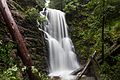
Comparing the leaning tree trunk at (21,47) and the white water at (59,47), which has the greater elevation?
the leaning tree trunk at (21,47)

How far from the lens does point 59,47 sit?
563 inches

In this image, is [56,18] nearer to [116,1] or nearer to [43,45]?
[43,45]

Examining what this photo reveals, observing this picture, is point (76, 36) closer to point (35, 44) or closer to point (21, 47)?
point (35, 44)

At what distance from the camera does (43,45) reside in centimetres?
1223

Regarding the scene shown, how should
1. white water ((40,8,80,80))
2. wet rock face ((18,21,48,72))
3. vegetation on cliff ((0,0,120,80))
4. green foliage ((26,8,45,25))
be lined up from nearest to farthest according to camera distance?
vegetation on cliff ((0,0,120,80))
wet rock face ((18,21,48,72))
green foliage ((26,8,45,25))
white water ((40,8,80,80))

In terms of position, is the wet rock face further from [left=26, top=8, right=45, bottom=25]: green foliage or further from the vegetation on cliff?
[left=26, top=8, right=45, bottom=25]: green foliage

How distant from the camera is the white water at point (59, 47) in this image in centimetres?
1309

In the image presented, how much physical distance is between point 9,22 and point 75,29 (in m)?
10.4

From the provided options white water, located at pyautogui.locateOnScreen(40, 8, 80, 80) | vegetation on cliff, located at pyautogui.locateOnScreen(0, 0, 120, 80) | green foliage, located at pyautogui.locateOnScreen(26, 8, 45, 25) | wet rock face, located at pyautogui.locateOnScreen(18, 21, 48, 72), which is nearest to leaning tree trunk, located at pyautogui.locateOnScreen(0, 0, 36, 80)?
vegetation on cliff, located at pyautogui.locateOnScreen(0, 0, 120, 80)

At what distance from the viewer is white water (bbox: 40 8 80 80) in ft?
43.0

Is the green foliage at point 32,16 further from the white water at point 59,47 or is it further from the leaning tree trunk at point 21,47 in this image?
the leaning tree trunk at point 21,47

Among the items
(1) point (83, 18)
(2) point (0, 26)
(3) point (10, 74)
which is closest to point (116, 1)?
(3) point (10, 74)

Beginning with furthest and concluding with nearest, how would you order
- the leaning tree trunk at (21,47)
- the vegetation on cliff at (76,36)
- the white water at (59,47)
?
the white water at (59,47), the vegetation on cliff at (76,36), the leaning tree trunk at (21,47)

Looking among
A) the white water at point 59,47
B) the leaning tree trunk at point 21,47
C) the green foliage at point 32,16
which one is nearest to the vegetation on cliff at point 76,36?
the green foliage at point 32,16
